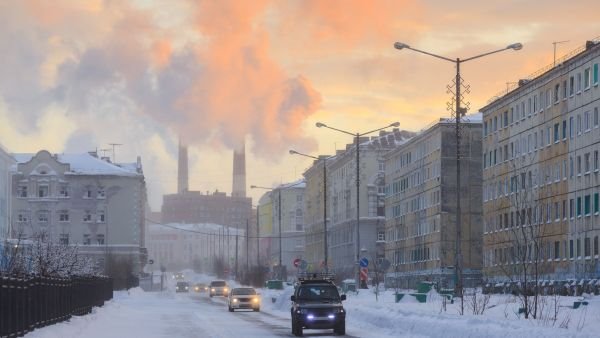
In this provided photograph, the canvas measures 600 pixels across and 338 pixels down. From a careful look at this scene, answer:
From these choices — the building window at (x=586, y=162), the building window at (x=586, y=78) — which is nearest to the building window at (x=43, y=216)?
the building window at (x=586, y=162)

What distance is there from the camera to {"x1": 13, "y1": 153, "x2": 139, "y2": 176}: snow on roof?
6206 inches

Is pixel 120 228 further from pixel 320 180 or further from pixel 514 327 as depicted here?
pixel 514 327

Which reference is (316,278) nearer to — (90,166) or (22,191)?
(22,191)

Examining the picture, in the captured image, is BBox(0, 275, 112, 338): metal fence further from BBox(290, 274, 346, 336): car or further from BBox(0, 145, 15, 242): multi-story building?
BBox(0, 145, 15, 242): multi-story building

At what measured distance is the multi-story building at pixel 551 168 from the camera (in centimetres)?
8400

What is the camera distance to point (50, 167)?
157 m

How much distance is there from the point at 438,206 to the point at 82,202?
167ft

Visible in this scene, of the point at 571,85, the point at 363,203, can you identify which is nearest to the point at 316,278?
the point at 571,85

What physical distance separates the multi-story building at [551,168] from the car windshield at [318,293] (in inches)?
1401

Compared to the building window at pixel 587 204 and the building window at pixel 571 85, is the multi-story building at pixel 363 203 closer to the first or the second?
the building window at pixel 571 85

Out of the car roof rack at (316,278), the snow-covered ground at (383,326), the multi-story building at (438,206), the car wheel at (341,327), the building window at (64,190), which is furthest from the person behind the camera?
the building window at (64,190)

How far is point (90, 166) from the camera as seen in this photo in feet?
525

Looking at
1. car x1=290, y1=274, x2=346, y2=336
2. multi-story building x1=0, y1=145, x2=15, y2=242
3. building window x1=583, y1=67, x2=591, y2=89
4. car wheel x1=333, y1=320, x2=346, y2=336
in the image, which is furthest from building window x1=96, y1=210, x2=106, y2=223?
car wheel x1=333, y1=320, x2=346, y2=336

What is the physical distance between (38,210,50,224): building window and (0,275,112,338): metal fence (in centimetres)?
10260
